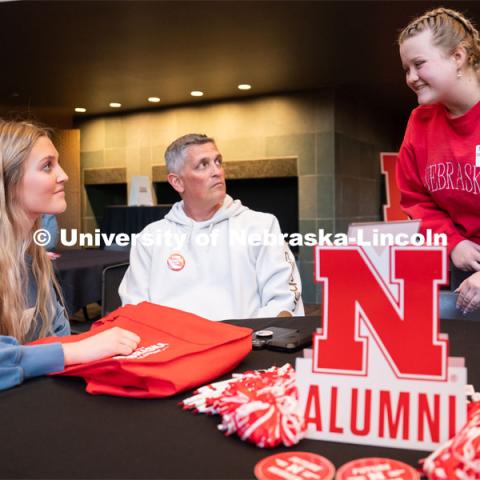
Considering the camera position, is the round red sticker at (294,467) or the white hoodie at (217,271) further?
the white hoodie at (217,271)

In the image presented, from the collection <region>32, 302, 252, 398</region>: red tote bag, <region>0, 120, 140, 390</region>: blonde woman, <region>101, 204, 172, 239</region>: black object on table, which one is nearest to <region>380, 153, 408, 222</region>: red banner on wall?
<region>101, 204, 172, 239</region>: black object on table

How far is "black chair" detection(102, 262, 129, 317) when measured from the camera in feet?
10.6

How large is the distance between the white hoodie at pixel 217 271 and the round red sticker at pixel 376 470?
1465 mm

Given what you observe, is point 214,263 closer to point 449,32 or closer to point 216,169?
point 216,169

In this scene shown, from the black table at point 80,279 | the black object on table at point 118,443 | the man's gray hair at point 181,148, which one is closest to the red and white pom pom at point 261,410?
the black object on table at point 118,443

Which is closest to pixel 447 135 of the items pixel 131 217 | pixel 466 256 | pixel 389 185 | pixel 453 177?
pixel 453 177

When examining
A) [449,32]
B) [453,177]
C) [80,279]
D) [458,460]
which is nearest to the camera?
[458,460]

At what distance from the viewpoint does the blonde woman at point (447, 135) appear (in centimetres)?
157

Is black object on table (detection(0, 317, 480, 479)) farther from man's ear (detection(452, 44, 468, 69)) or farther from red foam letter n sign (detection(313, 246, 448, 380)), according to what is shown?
man's ear (detection(452, 44, 468, 69))

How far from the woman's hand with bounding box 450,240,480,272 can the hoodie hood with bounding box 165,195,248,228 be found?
0.97 meters

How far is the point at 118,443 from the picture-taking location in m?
0.72

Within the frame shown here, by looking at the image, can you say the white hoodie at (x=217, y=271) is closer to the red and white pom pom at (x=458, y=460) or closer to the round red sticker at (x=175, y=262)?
the round red sticker at (x=175, y=262)

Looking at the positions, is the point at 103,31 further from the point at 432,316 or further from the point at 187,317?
the point at 432,316

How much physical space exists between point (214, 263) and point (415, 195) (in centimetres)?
85
